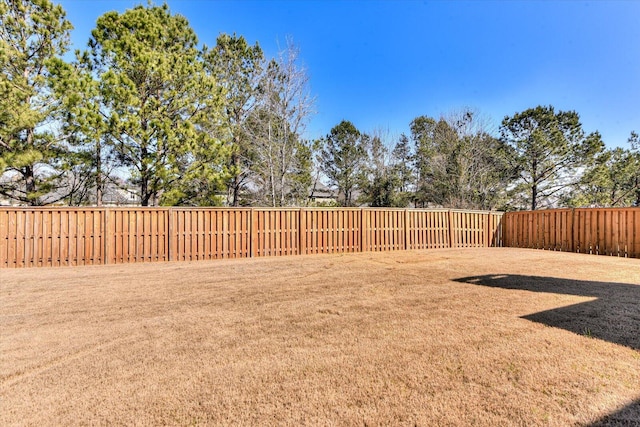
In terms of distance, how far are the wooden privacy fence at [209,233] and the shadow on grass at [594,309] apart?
474cm

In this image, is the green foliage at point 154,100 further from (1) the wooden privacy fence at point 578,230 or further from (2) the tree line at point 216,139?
(1) the wooden privacy fence at point 578,230

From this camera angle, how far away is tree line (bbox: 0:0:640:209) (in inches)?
380

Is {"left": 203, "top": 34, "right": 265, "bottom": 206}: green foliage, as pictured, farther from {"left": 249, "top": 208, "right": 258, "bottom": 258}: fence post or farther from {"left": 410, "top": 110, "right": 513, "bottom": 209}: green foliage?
{"left": 410, "top": 110, "right": 513, "bottom": 209}: green foliage

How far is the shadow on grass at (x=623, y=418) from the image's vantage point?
146cm

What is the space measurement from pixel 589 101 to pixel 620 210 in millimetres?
10323

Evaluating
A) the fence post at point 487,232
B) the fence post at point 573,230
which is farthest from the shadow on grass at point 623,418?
the fence post at point 487,232

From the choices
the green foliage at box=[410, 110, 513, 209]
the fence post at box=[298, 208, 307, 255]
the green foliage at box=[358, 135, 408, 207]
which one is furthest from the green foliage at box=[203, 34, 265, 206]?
the green foliage at box=[410, 110, 513, 209]

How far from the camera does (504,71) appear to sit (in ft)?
43.9

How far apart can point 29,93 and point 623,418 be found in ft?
46.0

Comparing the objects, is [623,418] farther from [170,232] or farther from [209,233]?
[170,232]

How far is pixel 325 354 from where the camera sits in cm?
229

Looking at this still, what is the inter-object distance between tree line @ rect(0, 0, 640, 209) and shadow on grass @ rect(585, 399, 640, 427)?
11.7m

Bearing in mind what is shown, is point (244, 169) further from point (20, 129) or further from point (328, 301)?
point (328, 301)

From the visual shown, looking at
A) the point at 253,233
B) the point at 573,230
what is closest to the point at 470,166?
the point at 573,230
